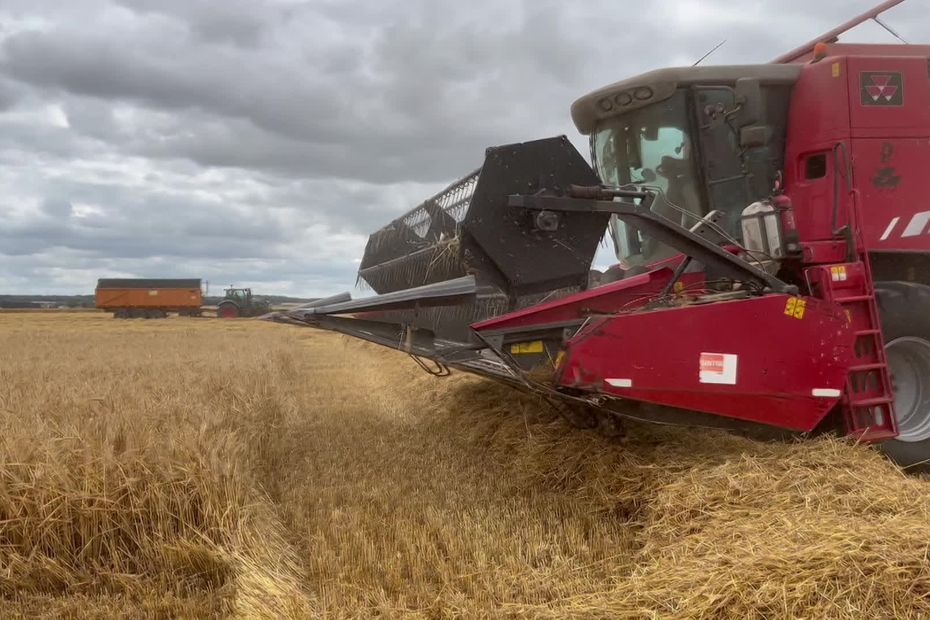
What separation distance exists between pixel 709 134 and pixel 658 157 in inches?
13.8

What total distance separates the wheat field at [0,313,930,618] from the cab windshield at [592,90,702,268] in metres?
1.44

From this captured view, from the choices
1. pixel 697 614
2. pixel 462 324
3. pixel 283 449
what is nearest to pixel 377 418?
pixel 283 449

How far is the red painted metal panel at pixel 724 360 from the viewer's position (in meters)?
3.51

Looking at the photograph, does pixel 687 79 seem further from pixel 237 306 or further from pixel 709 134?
pixel 237 306

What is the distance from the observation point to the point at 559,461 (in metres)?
Result: 4.28

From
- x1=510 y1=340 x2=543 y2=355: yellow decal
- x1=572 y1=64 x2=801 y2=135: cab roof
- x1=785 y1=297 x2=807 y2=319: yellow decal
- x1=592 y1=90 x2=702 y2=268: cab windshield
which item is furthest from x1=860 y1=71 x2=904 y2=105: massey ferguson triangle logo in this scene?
x1=510 y1=340 x2=543 y2=355: yellow decal

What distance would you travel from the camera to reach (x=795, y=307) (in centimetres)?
358

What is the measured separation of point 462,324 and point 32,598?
2766 millimetres

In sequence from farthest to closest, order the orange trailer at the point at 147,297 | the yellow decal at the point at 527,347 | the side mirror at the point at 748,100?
the orange trailer at the point at 147,297 → the side mirror at the point at 748,100 → the yellow decal at the point at 527,347

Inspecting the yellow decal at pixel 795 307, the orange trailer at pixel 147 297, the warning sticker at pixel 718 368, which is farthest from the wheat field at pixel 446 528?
the orange trailer at pixel 147 297

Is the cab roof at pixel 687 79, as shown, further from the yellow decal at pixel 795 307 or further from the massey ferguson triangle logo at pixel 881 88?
the yellow decal at pixel 795 307

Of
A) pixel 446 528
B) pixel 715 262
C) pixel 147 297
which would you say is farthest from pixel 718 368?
pixel 147 297

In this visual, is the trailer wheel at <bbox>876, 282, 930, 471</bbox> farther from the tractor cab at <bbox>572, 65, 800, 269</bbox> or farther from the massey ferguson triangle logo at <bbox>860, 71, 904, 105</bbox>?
the massey ferguson triangle logo at <bbox>860, 71, 904, 105</bbox>

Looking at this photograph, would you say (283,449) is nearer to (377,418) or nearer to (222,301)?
(377,418)
